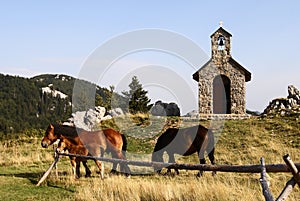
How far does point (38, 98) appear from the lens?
12081 centimetres

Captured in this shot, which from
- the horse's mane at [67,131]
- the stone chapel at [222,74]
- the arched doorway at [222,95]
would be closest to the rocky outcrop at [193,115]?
the stone chapel at [222,74]

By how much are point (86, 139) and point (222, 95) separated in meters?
21.3

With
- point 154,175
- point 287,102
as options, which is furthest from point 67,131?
point 287,102

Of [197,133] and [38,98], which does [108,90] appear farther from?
[38,98]

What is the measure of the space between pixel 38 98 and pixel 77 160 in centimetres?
11618

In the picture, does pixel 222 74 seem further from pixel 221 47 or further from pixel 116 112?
pixel 116 112

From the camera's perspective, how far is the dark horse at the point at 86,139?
32.7ft

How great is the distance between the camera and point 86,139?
10.0 m

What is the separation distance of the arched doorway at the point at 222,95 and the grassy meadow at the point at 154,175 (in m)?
6.64

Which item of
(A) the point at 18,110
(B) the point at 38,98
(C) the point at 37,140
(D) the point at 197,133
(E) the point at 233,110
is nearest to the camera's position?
(D) the point at 197,133

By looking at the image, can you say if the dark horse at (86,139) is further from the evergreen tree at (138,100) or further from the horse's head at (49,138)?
the evergreen tree at (138,100)

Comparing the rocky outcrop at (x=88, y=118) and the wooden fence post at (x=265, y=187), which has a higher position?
the rocky outcrop at (x=88, y=118)

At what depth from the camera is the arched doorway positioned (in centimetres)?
2844

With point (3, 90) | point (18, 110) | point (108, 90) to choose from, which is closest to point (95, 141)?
point (108, 90)
